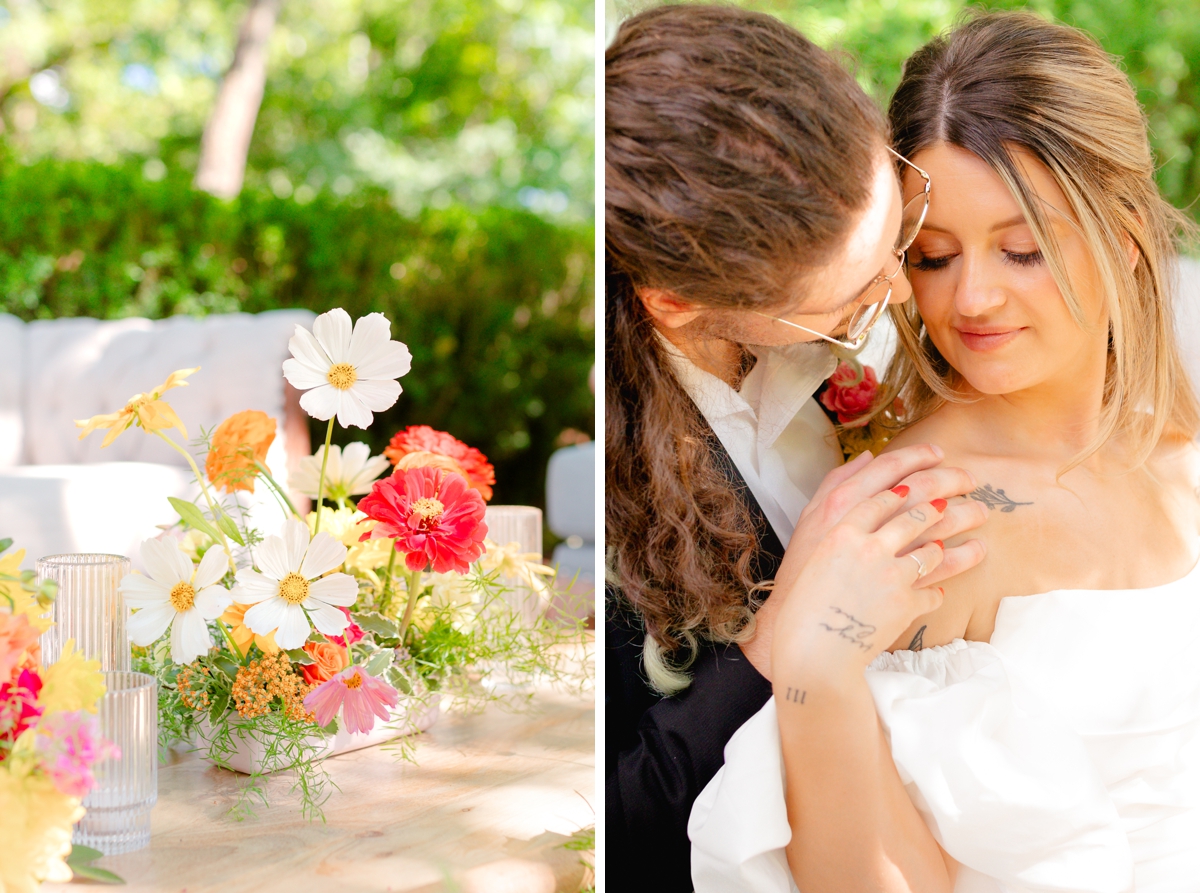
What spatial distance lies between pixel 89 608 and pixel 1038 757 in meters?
1.10

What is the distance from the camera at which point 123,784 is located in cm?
100

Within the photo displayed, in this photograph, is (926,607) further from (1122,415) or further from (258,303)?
(258,303)

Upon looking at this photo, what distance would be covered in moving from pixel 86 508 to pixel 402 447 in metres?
1.97

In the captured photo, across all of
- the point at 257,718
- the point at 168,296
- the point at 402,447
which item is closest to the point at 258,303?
the point at 168,296

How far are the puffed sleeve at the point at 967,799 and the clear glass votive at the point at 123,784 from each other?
0.62 m

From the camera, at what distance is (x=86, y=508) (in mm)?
3006

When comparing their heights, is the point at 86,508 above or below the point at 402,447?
below

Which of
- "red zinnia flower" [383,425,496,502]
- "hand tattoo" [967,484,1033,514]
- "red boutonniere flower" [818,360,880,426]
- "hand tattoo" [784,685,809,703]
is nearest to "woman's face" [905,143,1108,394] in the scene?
"hand tattoo" [967,484,1033,514]

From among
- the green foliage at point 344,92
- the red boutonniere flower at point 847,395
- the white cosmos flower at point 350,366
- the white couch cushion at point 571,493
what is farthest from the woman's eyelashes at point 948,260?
the green foliage at point 344,92

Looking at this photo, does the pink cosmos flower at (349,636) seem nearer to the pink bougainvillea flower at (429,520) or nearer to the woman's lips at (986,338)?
the pink bougainvillea flower at (429,520)

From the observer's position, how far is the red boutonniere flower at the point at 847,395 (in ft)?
5.27

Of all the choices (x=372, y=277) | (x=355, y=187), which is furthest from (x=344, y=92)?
(x=372, y=277)

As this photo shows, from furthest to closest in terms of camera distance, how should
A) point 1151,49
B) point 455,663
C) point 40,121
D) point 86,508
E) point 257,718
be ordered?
point 40,121 → point 1151,49 → point 86,508 → point 455,663 → point 257,718

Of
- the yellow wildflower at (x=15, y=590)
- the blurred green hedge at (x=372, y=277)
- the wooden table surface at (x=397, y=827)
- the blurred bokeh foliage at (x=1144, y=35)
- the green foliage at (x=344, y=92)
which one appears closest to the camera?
the yellow wildflower at (x=15, y=590)
